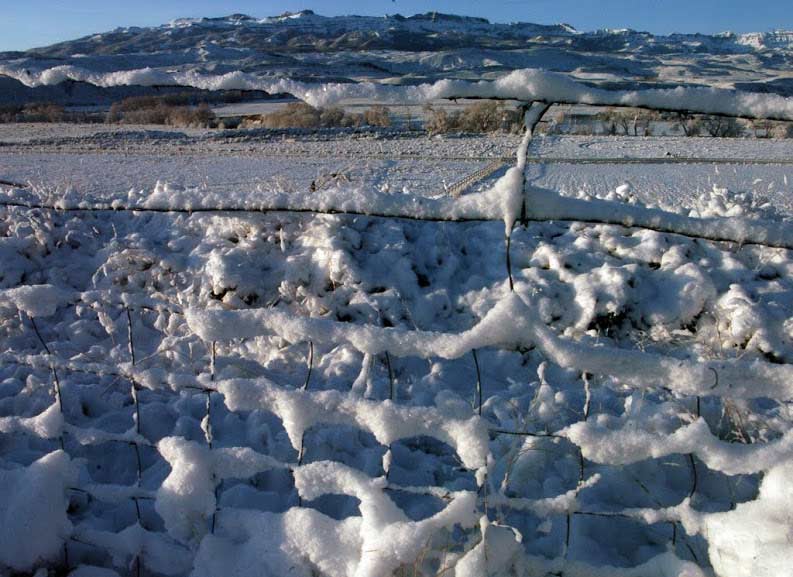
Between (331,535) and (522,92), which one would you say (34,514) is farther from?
(522,92)

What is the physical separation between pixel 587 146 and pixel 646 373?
35.8 feet

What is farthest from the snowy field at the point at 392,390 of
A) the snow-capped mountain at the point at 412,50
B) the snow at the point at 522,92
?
the snow-capped mountain at the point at 412,50

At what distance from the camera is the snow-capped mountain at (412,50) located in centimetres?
2419

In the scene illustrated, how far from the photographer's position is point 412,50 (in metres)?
44.2

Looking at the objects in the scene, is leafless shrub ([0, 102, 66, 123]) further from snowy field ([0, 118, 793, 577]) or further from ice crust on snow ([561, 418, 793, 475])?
ice crust on snow ([561, 418, 793, 475])

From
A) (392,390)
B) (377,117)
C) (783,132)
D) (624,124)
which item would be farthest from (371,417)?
(377,117)

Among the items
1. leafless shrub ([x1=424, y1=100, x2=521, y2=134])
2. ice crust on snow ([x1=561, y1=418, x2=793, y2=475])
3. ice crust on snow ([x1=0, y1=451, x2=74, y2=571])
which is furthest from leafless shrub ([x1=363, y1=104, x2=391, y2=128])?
ice crust on snow ([x1=561, y1=418, x2=793, y2=475])

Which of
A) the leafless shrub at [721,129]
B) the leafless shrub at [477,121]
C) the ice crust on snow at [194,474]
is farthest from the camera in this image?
the leafless shrub at [477,121]

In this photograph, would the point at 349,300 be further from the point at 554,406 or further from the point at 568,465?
the point at 568,465

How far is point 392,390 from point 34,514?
1.14m

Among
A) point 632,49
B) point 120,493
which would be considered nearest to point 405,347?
point 120,493

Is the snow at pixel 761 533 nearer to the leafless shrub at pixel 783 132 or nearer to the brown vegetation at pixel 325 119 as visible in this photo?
the leafless shrub at pixel 783 132

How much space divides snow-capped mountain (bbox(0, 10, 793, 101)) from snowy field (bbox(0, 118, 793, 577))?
636 inches

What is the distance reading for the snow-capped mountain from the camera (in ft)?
79.4
